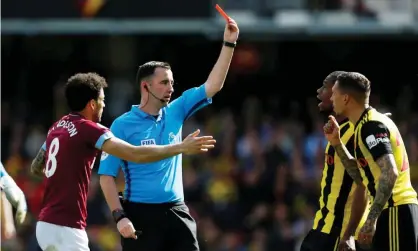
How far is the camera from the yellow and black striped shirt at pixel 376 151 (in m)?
9.02

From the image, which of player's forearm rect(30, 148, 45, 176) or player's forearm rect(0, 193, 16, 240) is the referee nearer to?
player's forearm rect(30, 148, 45, 176)

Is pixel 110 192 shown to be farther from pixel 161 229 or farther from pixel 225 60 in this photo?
pixel 225 60

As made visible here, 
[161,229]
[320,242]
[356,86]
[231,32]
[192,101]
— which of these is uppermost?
[231,32]

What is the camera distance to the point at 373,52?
20906 millimetres

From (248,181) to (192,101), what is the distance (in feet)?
26.7

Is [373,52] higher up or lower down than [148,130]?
higher up

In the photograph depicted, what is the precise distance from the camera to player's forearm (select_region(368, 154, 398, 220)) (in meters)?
8.81

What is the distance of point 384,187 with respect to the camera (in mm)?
8812

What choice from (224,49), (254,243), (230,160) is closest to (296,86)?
(230,160)

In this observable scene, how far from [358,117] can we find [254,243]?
817 centimetres

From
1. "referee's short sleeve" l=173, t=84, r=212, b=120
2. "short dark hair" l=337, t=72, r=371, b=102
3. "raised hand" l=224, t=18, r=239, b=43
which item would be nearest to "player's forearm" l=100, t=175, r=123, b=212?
"referee's short sleeve" l=173, t=84, r=212, b=120

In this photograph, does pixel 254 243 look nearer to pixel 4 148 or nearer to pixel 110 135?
pixel 4 148

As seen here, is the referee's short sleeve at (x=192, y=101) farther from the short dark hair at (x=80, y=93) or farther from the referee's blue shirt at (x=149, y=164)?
the short dark hair at (x=80, y=93)

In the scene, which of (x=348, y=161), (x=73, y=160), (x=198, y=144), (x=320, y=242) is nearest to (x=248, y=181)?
(x=320, y=242)
